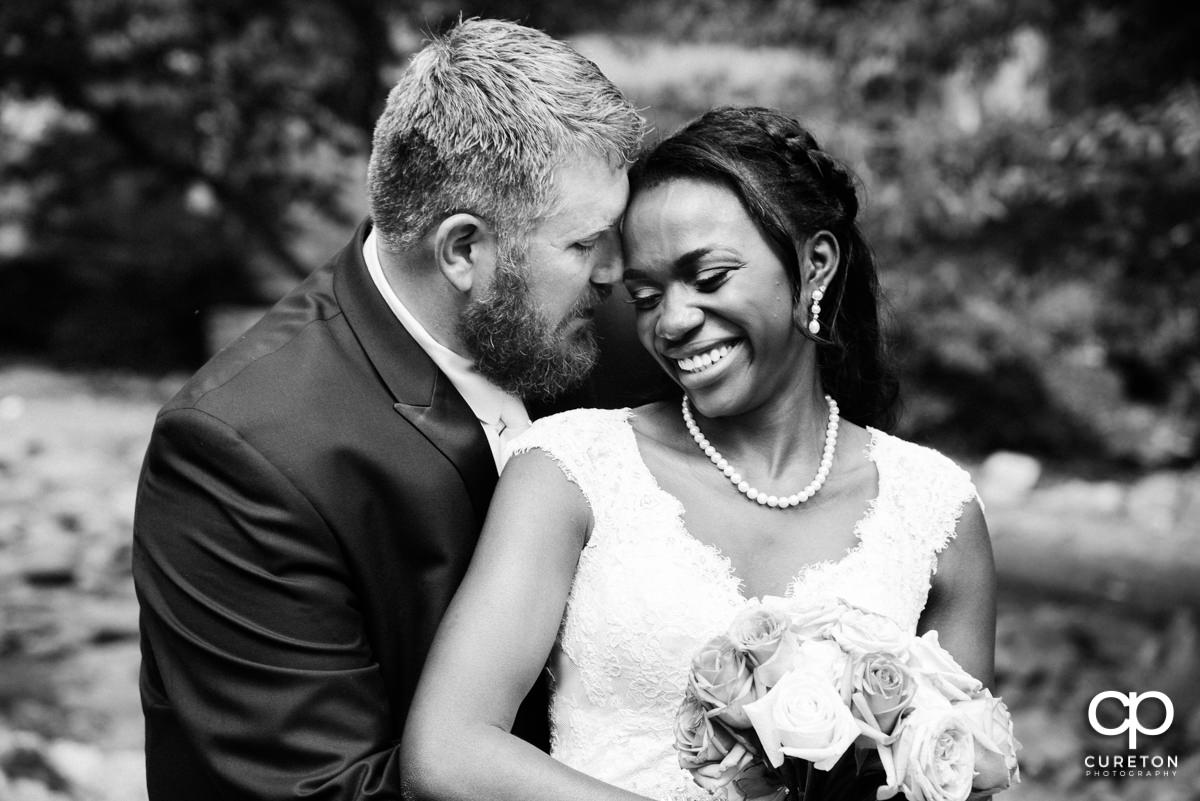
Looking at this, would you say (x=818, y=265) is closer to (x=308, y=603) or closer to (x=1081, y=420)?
(x=308, y=603)

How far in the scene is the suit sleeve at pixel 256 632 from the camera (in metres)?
2.90

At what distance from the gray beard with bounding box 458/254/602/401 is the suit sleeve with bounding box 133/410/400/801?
0.58 meters

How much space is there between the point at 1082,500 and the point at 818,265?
7497 millimetres

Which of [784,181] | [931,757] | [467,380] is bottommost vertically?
[931,757]

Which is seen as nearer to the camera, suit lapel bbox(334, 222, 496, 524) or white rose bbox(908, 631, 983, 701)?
white rose bbox(908, 631, 983, 701)

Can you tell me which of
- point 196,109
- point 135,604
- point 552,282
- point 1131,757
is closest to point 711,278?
point 552,282

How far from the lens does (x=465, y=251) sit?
3.31m

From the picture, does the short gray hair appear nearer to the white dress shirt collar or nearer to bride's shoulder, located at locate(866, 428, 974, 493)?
the white dress shirt collar

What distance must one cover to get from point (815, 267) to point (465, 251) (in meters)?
0.81

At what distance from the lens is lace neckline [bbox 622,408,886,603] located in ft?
10.1

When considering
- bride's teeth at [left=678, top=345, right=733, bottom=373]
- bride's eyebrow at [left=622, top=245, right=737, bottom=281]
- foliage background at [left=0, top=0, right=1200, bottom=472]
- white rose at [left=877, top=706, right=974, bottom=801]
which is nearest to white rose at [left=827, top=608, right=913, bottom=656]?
white rose at [left=877, top=706, right=974, bottom=801]

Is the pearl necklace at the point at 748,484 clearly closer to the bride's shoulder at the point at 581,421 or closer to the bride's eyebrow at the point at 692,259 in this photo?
the bride's shoulder at the point at 581,421

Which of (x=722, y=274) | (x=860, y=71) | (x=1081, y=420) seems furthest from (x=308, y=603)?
(x=1081, y=420)

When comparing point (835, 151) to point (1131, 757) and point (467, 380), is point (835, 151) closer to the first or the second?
point (1131, 757)
